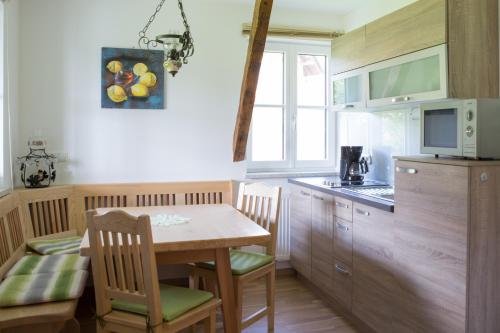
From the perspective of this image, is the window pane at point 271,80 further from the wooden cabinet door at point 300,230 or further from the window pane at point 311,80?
the wooden cabinet door at point 300,230

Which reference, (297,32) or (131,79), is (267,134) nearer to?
(297,32)

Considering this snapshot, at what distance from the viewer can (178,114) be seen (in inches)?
142

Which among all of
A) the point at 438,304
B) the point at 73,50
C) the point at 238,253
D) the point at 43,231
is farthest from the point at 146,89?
the point at 438,304

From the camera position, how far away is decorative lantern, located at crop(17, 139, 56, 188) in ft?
10.5

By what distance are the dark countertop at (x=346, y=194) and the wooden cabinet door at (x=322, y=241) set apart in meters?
0.05

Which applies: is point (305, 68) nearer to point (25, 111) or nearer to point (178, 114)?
point (178, 114)

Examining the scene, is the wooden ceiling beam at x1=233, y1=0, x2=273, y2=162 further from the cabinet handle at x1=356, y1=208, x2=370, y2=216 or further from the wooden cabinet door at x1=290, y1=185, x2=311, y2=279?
the cabinet handle at x1=356, y1=208, x2=370, y2=216

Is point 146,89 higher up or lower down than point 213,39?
lower down

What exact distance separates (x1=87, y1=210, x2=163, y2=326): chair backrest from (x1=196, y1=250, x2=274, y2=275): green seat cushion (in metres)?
0.72

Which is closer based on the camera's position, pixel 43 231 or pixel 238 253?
pixel 238 253

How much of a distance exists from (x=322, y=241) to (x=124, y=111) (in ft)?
6.10

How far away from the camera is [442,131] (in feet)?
7.44

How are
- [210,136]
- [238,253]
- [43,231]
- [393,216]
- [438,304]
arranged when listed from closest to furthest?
1. [438,304]
2. [393,216]
3. [238,253]
4. [43,231]
5. [210,136]

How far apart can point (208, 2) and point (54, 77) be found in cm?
138
